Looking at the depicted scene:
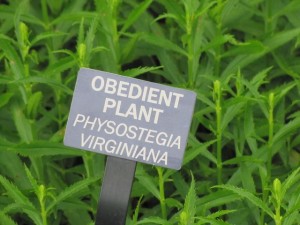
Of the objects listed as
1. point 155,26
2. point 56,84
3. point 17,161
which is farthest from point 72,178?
point 155,26

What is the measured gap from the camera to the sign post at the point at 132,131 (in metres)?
1.46

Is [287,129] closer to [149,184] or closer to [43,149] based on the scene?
[149,184]

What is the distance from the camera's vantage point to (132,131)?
57.7 inches

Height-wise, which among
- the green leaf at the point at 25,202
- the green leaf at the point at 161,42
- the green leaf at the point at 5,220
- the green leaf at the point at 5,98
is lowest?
the green leaf at the point at 5,220

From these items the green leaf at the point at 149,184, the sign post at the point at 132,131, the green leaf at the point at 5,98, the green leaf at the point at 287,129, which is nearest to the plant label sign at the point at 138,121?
the sign post at the point at 132,131

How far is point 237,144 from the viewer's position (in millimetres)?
1910

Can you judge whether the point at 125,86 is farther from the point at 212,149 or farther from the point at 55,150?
the point at 212,149

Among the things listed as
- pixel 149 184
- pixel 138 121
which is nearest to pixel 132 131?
pixel 138 121

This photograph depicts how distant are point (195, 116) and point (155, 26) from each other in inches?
20.5

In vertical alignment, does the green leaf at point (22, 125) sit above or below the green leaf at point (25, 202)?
above

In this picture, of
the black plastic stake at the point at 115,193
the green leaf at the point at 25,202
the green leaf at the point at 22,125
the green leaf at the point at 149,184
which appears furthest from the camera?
the green leaf at the point at 22,125

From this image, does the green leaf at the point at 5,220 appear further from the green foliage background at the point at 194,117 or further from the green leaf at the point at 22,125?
the green leaf at the point at 22,125

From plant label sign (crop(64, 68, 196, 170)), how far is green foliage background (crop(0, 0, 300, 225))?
0.12 metres

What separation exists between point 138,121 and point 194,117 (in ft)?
1.87
